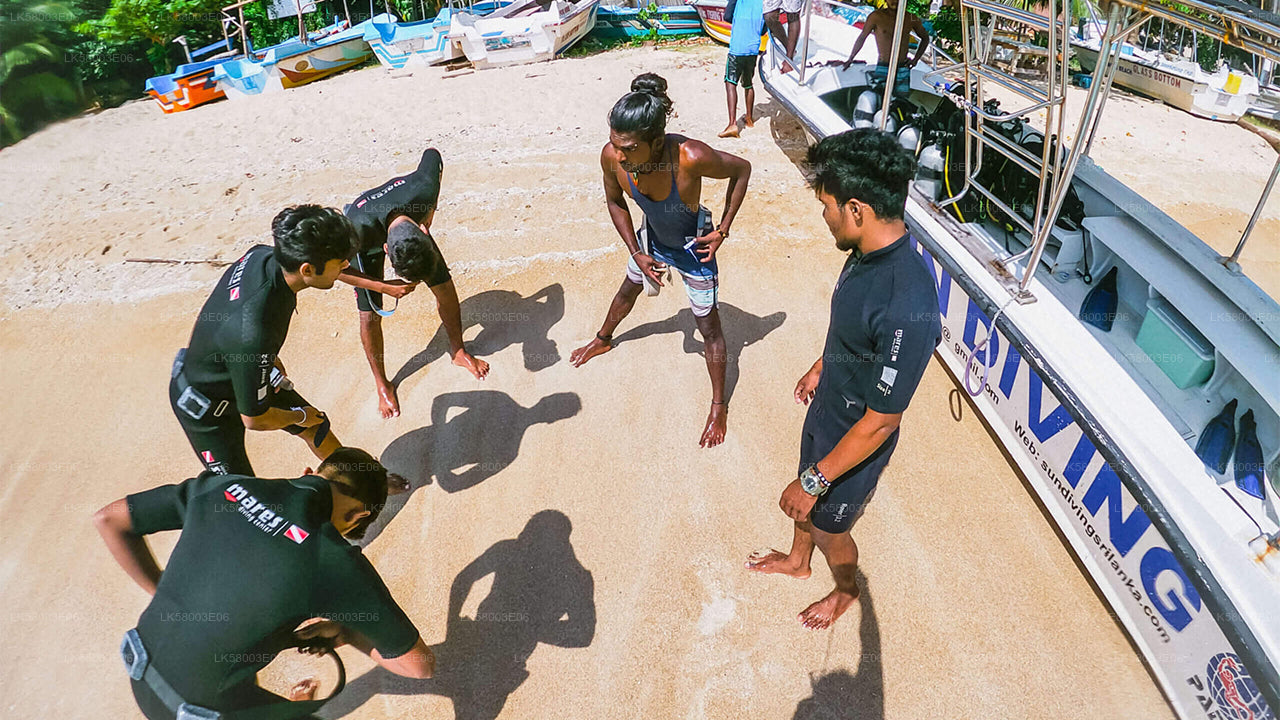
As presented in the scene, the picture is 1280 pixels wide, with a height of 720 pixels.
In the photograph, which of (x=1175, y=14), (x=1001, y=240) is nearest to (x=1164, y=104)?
(x=1001, y=240)

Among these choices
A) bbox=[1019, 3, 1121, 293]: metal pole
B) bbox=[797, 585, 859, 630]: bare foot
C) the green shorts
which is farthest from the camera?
the green shorts

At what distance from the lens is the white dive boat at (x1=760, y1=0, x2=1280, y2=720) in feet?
6.61

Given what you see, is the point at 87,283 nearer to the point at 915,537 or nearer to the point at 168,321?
the point at 168,321

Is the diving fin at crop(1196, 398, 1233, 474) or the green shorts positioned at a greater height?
the green shorts

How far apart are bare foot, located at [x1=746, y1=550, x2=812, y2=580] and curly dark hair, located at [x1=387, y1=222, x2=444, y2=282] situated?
216 cm

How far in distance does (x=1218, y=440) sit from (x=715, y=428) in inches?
80.6

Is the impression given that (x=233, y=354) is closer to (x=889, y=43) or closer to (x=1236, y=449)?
(x=1236, y=449)

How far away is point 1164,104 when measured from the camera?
8469mm

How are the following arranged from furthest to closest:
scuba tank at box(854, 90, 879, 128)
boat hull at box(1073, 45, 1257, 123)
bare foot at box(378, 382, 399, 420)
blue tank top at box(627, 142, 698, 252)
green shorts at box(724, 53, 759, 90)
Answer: boat hull at box(1073, 45, 1257, 123) → green shorts at box(724, 53, 759, 90) → scuba tank at box(854, 90, 879, 128) → bare foot at box(378, 382, 399, 420) → blue tank top at box(627, 142, 698, 252)

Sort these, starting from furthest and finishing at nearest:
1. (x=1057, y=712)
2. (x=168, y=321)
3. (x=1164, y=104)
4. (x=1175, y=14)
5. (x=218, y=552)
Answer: (x=1164, y=104) < (x=168, y=321) < (x=1057, y=712) < (x=1175, y=14) < (x=218, y=552)

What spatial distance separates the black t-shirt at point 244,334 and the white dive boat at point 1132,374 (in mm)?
2917

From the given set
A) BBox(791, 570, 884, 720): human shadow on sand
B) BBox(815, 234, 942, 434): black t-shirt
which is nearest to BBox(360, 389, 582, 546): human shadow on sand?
BBox(791, 570, 884, 720): human shadow on sand

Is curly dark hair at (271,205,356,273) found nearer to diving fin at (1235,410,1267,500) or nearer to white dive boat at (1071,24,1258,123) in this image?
diving fin at (1235,410,1267,500)

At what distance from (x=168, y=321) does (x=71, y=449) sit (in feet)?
4.28
